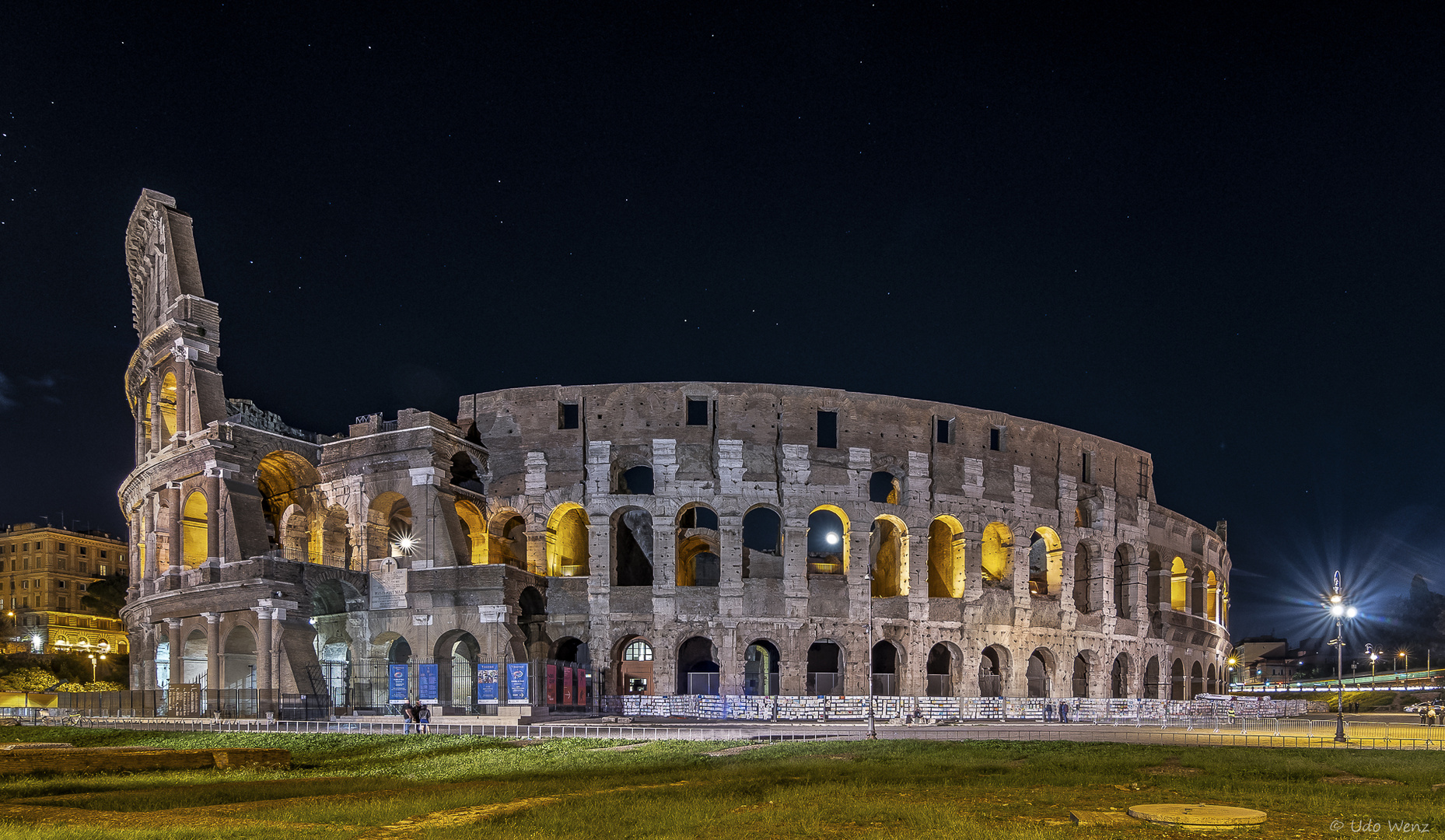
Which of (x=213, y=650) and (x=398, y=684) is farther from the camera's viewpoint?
(x=213, y=650)

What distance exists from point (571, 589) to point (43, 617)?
227 feet

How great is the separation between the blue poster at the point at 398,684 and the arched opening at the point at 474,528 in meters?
7.83

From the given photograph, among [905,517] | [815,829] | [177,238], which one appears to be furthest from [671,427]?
[815,829]

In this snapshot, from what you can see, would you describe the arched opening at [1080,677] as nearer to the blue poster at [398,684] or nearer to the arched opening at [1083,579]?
the arched opening at [1083,579]

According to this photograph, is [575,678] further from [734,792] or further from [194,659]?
[734,792]

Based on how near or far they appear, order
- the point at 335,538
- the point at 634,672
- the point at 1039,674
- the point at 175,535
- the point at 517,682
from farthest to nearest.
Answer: the point at 1039,674
the point at 335,538
the point at 634,672
the point at 175,535
the point at 517,682

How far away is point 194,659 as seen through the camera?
46531mm

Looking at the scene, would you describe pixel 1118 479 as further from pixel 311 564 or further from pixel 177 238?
pixel 177 238

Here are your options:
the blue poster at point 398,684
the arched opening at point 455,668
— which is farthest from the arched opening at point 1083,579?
the blue poster at point 398,684

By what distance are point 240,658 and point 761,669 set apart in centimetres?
2244

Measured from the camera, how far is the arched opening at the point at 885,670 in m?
49.8

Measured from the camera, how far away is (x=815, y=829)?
14219mm

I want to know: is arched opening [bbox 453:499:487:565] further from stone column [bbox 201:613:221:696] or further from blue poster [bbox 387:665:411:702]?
stone column [bbox 201:613:221:696]

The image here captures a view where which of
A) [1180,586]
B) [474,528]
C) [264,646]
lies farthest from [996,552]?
[264,646]
